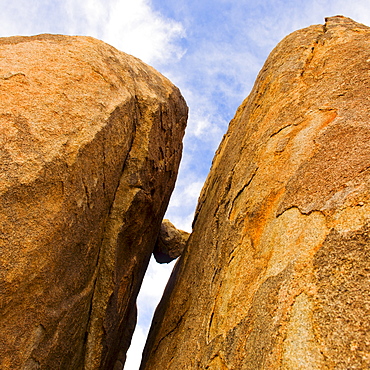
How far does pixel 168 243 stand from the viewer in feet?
39.4

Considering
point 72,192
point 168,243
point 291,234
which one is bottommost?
point 291,234

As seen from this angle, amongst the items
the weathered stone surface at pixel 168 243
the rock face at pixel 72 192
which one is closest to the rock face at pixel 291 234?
the rock face at pixel 72 192

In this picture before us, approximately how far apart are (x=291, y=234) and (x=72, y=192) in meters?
2.84

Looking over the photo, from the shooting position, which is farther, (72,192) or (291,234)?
(72,192)

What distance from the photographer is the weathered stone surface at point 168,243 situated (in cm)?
1198

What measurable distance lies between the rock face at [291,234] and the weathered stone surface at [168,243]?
4.66m

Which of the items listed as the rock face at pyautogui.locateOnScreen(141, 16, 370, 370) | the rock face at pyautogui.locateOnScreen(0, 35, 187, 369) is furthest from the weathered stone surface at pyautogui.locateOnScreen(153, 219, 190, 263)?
the rock face at pyautogui.locateOnScreen(141, 16, 370, 370)

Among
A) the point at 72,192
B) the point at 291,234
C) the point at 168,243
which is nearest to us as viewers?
the point at 291,234

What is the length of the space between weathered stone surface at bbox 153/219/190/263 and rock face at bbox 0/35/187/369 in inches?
159

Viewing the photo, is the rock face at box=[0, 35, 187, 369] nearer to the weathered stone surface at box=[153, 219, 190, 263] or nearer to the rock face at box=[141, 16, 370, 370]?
the rock face at box=[141, 16, 370, 370]

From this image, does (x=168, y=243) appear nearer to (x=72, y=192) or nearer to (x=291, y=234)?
(x=72, y=192)

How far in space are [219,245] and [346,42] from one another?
3.93m

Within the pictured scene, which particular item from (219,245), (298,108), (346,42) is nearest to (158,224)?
(219,245)

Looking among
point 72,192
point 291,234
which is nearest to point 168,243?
point 72,192
